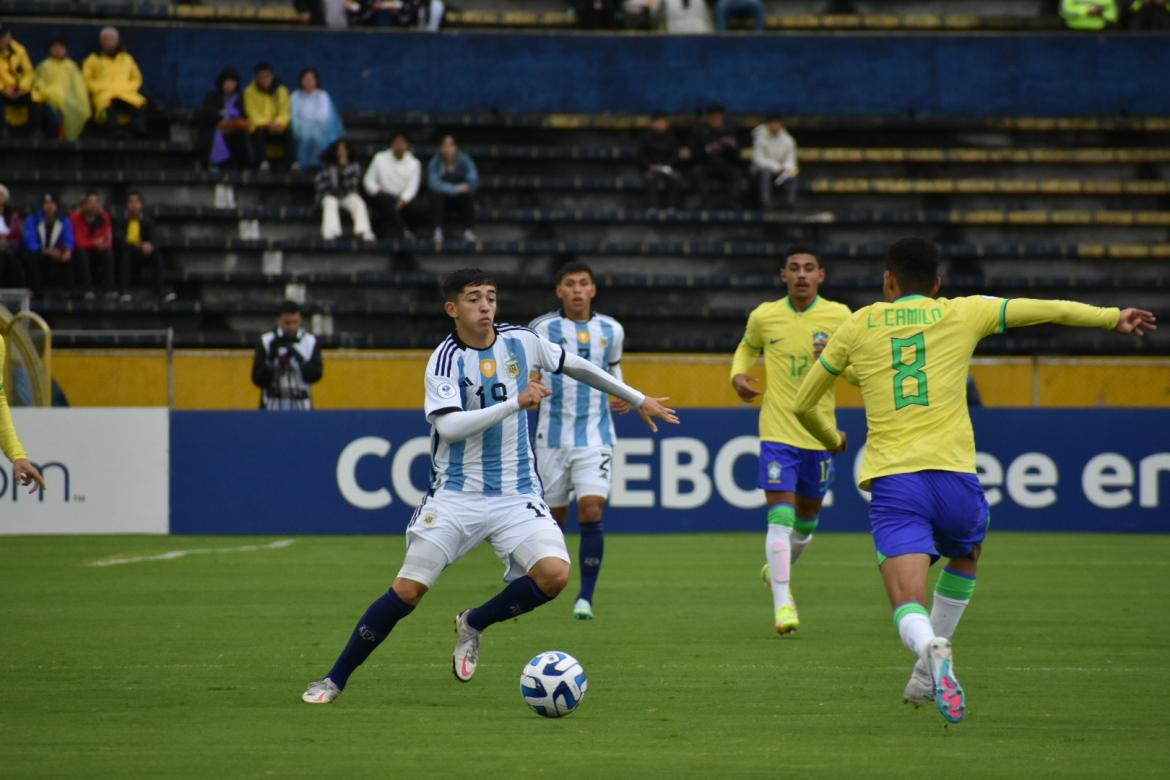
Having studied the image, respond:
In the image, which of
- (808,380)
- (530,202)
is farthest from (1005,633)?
(530,202)

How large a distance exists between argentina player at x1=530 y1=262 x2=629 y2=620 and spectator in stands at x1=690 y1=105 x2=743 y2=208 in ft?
43.8

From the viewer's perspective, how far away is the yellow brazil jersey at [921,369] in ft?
23.8

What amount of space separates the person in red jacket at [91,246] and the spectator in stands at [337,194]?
118 inches

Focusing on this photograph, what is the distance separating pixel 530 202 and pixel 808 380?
59.6 feet

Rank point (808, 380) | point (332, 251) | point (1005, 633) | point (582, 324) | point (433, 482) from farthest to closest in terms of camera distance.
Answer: point (332, 251) → point (582, 324) → point (1005, 633) → point (433, 482) → point (808, 380)

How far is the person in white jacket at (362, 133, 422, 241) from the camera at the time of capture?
937 inches

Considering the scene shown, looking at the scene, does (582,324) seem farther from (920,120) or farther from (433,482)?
(920,120)

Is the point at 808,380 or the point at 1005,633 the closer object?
the point at 808,380

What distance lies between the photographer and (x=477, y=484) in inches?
316

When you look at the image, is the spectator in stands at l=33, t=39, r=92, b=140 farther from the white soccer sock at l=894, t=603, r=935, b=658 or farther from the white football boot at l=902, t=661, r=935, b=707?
the white soccer sock at l=894, t=603, r=935, b=658

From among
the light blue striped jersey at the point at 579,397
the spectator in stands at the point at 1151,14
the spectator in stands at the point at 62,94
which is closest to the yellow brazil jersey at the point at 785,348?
the light blue striped jersey at the point at 579,397

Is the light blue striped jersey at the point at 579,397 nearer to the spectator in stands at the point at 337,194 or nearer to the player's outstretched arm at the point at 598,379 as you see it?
the player's outstretched arm at the point at 598,379

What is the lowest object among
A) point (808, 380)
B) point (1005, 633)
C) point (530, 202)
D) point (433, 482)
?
point (1005, 633)

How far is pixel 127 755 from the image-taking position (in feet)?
21.6
